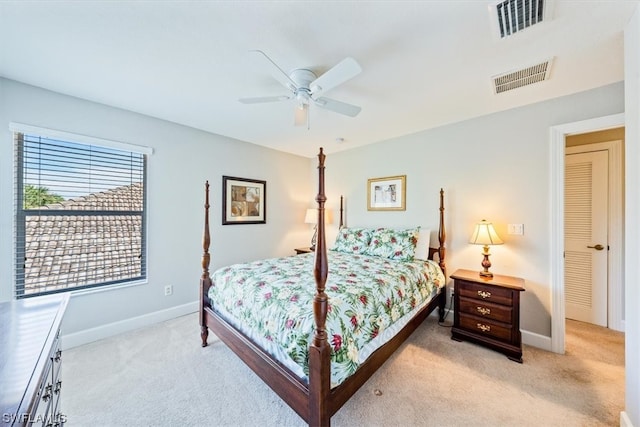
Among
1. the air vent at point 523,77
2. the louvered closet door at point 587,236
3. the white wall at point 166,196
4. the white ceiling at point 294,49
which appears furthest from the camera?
the louvered closet door at point 587,236

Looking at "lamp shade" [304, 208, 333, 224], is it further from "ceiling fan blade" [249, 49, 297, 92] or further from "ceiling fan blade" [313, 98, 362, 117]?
"ceiling fan blade" [249, 49, 297, 92]

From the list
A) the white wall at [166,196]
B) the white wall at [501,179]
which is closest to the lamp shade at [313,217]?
the white wall at [166,196]

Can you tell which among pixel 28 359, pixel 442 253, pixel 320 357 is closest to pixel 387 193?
pixel 442 253

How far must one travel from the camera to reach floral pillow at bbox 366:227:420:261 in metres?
3.09

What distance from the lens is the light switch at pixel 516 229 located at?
2701 millimetres

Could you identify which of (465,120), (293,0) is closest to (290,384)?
(293,0)

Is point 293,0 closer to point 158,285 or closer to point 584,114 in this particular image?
point 584,114

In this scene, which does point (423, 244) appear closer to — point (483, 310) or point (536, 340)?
point (483, 310)

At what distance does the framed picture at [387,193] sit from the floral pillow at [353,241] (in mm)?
490

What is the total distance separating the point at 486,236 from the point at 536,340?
117 centimetres

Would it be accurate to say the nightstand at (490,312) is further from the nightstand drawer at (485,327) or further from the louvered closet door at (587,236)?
the louvered closet door at (587,236)

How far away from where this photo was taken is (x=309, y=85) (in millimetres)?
2025

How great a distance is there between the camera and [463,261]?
3.09m

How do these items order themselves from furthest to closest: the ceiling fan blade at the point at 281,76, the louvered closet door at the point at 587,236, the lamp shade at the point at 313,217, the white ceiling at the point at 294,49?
the lamp shade at the point at 313,217, the louvered closet door at the point at 587,236, the ceiling fan blade at the point at 281,76, the white ceiling at the point at 294,49
